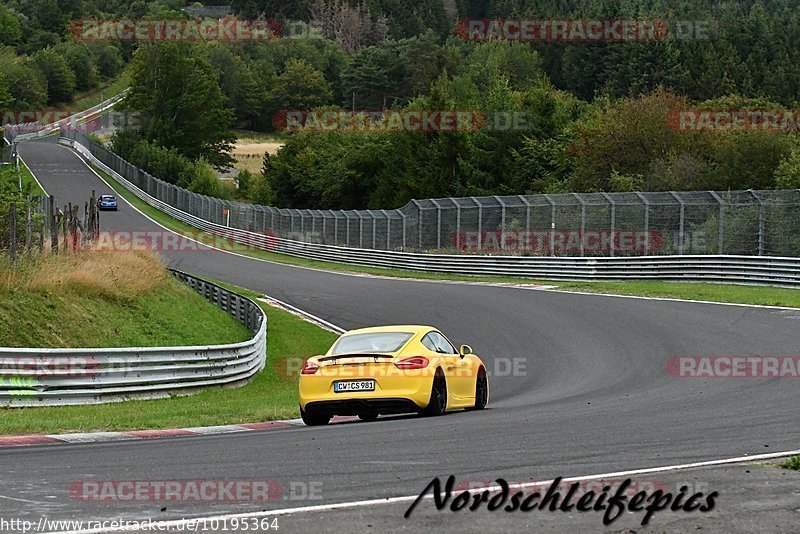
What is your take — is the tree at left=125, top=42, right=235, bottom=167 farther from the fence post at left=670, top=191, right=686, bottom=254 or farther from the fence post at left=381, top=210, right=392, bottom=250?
the fence post at left=670, top=191, right=686, bottom=254

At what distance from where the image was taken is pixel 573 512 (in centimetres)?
705

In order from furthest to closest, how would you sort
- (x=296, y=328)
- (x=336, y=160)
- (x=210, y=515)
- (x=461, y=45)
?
(x=461, y=45), (x=336, y=160), (x=296, y=328), (x=210, y=515)

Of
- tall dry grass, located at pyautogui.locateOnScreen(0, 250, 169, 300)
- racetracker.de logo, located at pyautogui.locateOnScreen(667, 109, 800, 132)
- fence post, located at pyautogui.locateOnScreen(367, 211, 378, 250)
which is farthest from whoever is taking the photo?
racetracker.de logo, located at pyautogui.locateOnScreen(667, 109, 800, 132)

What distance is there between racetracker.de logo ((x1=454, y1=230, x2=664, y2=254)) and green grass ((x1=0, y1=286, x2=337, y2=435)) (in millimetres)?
15771

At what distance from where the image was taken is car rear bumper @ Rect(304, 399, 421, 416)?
44.6ft

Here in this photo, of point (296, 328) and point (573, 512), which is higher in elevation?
point (573, 512)

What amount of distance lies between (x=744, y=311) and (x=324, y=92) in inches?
5858

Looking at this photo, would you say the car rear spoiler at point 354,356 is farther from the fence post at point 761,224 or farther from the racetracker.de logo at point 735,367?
the fence post at point 761,224

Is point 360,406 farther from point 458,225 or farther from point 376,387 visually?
point 458,225

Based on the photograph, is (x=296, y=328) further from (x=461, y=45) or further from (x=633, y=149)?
(x=461, y=45)

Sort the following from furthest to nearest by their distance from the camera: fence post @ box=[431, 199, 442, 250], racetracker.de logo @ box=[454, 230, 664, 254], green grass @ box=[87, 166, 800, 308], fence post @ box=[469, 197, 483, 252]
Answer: fence post @ box=[431, 199, 442, 250], fence post @ box=[469, 197, 483, 252], racetracker.de logo @ box=[454, 230, 664, 254], green grass @ box=[87, 166, 800, 308]

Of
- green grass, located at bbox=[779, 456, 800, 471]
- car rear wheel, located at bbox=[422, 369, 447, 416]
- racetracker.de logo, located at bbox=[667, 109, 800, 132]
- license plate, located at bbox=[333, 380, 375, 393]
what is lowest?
car rear wheel, located at bbox=[422, 369, 447, 416]

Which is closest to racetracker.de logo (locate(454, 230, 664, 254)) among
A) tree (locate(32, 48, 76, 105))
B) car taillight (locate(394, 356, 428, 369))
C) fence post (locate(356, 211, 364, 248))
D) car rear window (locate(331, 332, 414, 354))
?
fence post (locate(356, 211, 364, 248))

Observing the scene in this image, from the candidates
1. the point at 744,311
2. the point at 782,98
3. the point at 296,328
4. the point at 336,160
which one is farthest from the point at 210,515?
the point at 782,98
